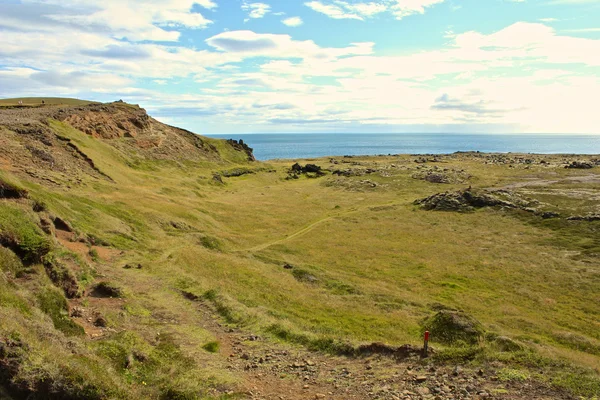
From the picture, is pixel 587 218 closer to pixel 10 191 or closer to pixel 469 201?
pixel 469 201

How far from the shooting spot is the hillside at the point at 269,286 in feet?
52.4

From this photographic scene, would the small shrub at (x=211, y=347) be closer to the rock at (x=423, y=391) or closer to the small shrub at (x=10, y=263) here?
Result: the small shrub at (x=10, y=263)

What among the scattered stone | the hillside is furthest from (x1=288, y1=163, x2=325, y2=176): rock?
the scattered stone

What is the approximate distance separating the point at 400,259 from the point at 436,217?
27.7m

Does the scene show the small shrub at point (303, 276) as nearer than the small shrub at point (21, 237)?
No

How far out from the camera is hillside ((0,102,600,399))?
16.0m

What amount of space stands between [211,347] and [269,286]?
14030mm

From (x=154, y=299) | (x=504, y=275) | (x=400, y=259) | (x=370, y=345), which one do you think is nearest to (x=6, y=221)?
(x=154, y=299)

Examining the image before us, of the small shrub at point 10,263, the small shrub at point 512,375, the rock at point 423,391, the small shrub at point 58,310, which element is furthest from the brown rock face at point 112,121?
the small shrub at point 512,375

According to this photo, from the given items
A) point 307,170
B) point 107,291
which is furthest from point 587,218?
point 307,170

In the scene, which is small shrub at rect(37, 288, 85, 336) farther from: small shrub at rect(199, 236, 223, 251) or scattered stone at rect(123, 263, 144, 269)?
small shrub at rect(199, 236, 223, 251)

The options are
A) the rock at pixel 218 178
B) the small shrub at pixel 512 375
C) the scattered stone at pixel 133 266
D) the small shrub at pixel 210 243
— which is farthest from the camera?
the rock at pixel 218 178

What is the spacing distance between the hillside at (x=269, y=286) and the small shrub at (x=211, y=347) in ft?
0.63

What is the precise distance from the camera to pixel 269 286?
34281mm
